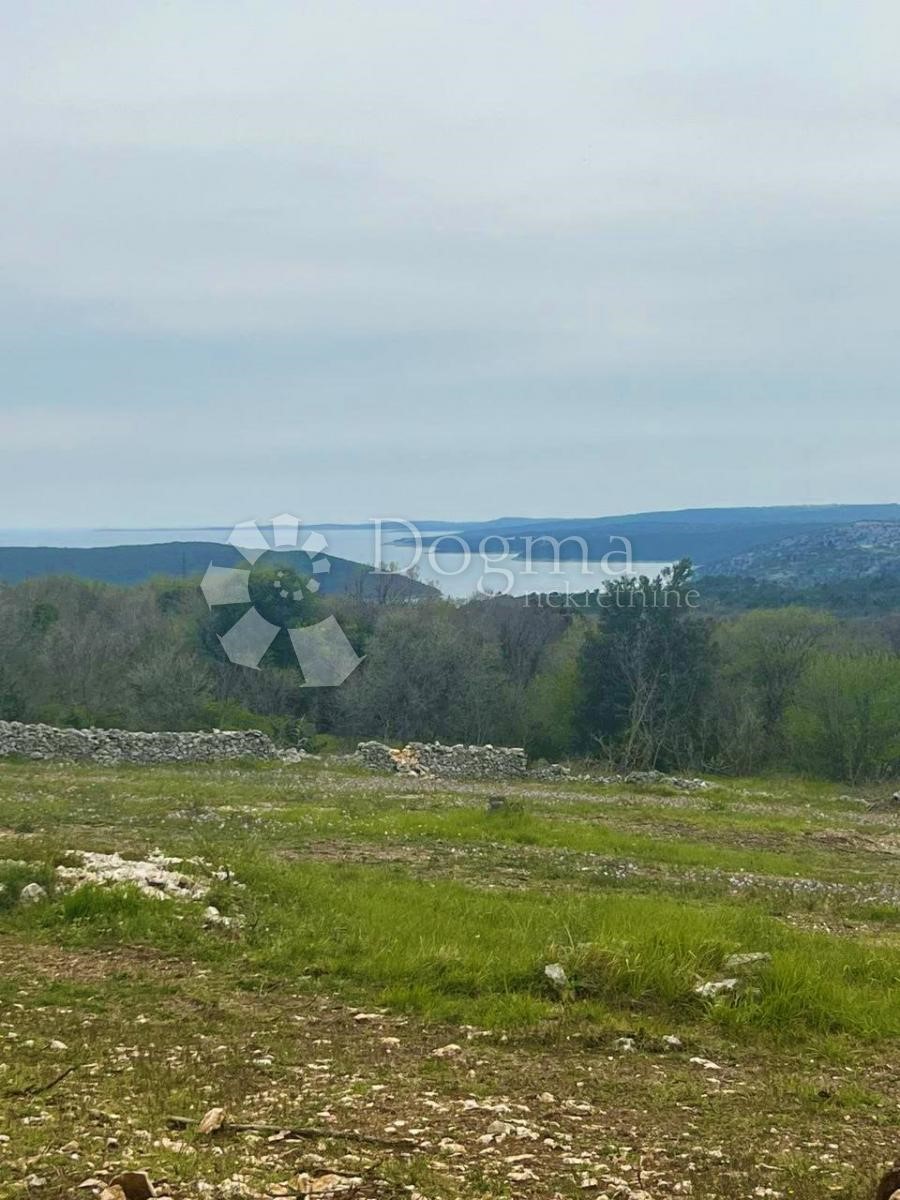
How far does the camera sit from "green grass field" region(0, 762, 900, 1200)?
4.50m

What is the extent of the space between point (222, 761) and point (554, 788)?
24.6ft

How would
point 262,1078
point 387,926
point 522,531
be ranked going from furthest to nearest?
1. point 522,531
2. point 387,926
3. point 262,1078

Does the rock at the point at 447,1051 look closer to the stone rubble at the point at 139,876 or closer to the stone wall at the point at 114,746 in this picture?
the stone rubble at the point at 139,876

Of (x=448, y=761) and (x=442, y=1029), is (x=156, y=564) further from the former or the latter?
(x=442, y=1029)

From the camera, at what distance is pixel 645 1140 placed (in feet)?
16.0

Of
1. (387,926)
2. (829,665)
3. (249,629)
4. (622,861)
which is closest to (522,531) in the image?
(249,629)

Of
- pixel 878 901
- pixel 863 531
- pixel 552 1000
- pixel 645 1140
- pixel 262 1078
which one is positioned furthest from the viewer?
pixel 863 531

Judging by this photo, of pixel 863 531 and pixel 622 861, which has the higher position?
pixel 863 531

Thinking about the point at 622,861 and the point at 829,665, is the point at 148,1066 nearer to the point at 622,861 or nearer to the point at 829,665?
the point at 622,861

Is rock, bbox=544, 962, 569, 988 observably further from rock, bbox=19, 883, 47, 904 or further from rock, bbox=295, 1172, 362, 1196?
rock, bbox=19, 883, 47, 904

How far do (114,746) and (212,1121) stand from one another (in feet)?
70.4

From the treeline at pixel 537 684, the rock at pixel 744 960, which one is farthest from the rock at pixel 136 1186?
the treeline at pixel 537 684

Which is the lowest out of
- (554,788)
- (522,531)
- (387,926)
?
(554,788)

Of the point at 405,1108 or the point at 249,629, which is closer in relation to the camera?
the point at 405,1108
